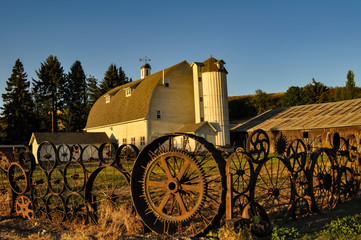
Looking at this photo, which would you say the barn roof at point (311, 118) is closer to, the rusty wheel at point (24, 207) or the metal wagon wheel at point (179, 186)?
the metal wagon wheel at point (179, 186)

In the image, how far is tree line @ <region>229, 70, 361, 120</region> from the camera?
52.4m

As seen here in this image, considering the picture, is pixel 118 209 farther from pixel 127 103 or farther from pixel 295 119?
pixel 127 103

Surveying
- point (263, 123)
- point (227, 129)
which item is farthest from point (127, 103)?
point (263, 123)

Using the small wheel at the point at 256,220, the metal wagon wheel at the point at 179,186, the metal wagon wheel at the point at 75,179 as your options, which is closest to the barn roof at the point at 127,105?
the metal wagon wheel at the point at 75,179

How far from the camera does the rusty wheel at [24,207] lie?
9328 millimetres

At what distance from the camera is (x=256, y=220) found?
6.48 m

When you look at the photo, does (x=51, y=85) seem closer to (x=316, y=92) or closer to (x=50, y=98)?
(x=50, y=98)

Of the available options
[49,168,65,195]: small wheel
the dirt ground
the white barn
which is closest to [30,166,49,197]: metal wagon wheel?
[49,168,65,195]: small wheel

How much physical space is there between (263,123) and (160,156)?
27.3m

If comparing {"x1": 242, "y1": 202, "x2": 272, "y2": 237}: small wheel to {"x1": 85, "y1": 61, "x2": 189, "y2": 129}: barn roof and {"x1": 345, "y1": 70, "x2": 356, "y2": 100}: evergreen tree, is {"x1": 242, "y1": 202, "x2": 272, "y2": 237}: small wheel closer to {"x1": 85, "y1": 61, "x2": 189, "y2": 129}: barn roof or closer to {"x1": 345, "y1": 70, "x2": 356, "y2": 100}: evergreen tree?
{"x1": 85, "y1": 61, "x2": 189, "y2": 129}: barn roof

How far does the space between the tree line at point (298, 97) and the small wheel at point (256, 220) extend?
49.3m

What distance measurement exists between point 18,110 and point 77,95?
15233 mm

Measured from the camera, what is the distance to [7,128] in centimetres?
5141

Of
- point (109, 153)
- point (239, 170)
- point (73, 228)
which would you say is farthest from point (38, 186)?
point (239, 170)
